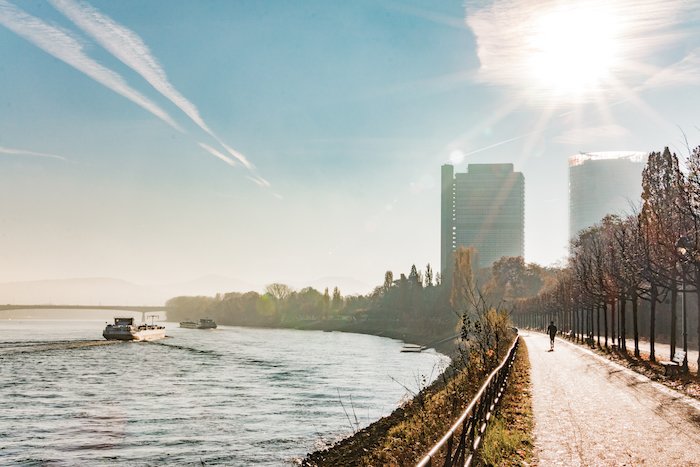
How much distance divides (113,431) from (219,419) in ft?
17.2

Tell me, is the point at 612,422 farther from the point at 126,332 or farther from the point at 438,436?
the point at 126,332

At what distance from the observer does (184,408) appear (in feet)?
107

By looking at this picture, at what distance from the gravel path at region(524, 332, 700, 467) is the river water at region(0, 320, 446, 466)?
5381mm

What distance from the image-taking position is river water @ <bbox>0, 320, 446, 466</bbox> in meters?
22.4

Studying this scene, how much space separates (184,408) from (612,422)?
84.3 ft

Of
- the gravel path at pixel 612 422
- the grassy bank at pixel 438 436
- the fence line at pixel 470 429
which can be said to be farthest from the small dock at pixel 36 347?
the fence line at pixel 470 429

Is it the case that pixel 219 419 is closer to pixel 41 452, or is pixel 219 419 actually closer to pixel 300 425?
pixel 300 425

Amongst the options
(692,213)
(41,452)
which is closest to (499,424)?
(692,213)

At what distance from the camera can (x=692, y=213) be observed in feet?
68.8

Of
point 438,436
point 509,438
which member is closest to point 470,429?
point 509,438

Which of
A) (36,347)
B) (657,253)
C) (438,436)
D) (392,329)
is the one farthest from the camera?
(392,329)

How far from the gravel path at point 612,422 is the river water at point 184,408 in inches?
212

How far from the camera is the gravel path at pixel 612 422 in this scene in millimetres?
10164

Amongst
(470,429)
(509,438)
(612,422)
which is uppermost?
(470,429)
